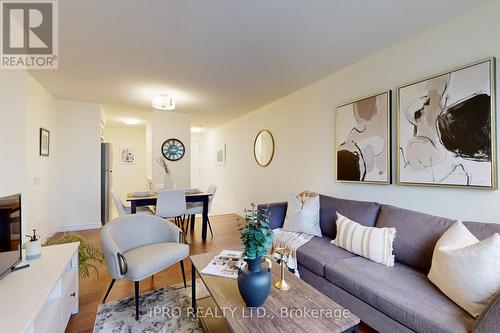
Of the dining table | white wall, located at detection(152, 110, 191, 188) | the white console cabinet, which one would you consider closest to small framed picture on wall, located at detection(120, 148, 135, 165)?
white wall, located at detection(152, 110, 191, 188)

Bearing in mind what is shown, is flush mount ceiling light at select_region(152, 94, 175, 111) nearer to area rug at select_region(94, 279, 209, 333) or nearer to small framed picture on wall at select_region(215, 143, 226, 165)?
area rug at select_region(94, 279, 209, 333)

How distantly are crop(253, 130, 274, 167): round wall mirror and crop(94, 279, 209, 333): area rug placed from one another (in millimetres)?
2663

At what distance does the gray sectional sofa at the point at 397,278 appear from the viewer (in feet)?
3.93

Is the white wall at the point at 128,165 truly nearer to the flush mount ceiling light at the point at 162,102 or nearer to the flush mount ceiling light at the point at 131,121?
the flush mount ceiling light at the point at 131,121

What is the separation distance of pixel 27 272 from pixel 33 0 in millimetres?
1892

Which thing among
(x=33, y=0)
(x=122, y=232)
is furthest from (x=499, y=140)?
(x=33, y=0)

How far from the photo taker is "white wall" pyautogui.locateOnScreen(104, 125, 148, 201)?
22.2 feet

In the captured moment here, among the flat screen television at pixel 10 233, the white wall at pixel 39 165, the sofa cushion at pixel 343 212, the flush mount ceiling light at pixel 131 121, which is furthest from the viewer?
the flush mount ceiling light at pixel 131 121

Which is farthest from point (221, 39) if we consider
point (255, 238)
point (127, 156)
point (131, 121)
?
point (127, 156)

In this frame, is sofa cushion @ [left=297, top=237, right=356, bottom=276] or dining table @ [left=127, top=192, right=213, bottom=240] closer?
sofa cushion @ [left=297, top=237, right=356, bottom=276]

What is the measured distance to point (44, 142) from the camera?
3453mm

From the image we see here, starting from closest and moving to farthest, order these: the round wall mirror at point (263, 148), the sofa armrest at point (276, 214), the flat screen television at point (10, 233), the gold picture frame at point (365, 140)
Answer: the flat screen television at point (10, 233) < the gold picture frame at point (365, 140) < the sofa armrest at point (276, 214) < the round wall mirror at point (263, 148)

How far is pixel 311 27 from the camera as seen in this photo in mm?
1927

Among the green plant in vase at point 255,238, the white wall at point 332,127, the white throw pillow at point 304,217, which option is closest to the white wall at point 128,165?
the white wall at point 332,127
